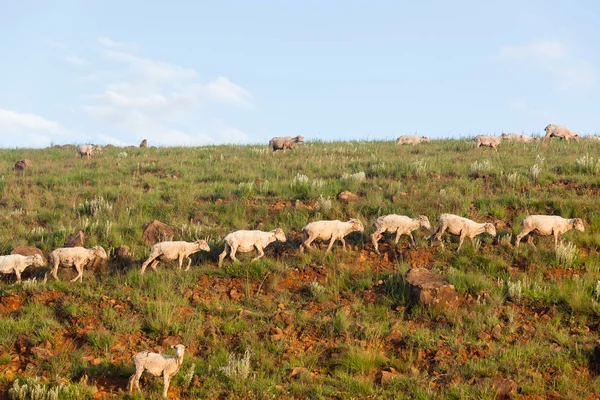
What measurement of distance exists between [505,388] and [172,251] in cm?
678

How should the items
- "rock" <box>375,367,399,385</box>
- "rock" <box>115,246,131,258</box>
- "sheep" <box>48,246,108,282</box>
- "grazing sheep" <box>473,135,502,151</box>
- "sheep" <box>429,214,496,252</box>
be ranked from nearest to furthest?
"rock" <box>375,367,399,385</box> < "sheep" <box>48,246,108,282</box> < "sheep" <box>429,214,496,252</box> < "rock" <box>115,246,131,258</box> < "grazing sheep" <box>473,135,502,151</box>

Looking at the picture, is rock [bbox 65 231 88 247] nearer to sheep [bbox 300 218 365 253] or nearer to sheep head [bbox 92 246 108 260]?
sheep head [bbox 92 246 108 260]

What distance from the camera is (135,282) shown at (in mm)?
10703

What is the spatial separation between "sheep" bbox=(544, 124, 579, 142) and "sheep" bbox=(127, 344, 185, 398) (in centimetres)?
2380

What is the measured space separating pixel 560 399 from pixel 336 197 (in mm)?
8761

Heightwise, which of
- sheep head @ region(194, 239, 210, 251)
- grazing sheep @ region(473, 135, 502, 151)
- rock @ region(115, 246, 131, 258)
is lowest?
rock @ region(115, 246, 131, 258)

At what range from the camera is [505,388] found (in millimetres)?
7297

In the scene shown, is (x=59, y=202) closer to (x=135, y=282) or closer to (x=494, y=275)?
(x=135, y=282)

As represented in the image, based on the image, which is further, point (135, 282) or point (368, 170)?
point (368, 170)

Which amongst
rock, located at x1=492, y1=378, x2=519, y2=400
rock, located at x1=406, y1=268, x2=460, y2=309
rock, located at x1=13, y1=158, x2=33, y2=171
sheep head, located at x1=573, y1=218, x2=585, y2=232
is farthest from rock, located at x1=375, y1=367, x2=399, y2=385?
rock, located at x1=13, y1=158, x2=33, y2=171

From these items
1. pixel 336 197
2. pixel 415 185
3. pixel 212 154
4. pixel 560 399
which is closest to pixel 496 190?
pixel 415 185

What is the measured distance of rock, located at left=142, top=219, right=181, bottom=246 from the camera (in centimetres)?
1293

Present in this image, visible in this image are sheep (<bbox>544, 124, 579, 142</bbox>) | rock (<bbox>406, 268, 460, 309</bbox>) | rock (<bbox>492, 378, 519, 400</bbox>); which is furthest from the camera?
sheep (<bbox>544, 124, 579, 142</bbox>)

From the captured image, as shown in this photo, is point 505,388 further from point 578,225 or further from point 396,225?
point 578,225
